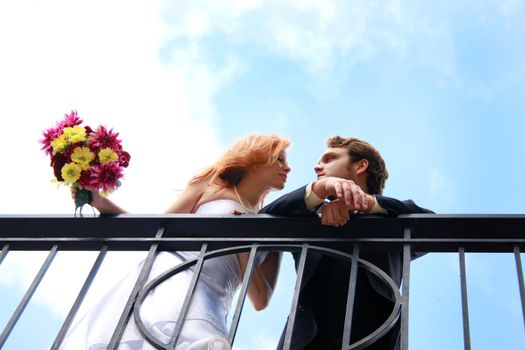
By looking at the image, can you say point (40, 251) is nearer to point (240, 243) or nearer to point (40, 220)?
point (40, 220)

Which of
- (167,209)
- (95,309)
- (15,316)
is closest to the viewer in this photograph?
(15,316)

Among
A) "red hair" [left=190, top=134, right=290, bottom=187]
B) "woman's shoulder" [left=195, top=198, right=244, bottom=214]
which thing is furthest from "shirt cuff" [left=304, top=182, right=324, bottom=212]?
"red hair" [left=190, top=134, right=290, bottom=187]

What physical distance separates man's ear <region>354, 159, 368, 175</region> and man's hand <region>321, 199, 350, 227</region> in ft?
5.05

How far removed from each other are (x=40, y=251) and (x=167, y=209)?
1.13 metres

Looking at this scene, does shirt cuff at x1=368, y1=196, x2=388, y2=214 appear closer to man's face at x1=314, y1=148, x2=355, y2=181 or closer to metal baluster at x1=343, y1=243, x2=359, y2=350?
metal baluster at x1=343, y1=243, x2=359, y2=350

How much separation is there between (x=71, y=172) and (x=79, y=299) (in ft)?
2.81

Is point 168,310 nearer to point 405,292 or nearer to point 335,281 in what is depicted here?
point 335,281

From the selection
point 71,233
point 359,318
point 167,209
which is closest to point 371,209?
point 359,318

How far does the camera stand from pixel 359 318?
11.7 feet

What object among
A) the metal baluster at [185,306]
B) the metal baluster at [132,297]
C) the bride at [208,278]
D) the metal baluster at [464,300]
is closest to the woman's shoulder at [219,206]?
the bride at [208,278]

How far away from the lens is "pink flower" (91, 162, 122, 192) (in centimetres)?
381

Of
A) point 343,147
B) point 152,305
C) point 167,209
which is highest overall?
point 343,147

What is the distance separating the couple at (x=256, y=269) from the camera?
332 centimetres

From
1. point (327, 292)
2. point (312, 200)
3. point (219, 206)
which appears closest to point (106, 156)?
point (219, 206)
